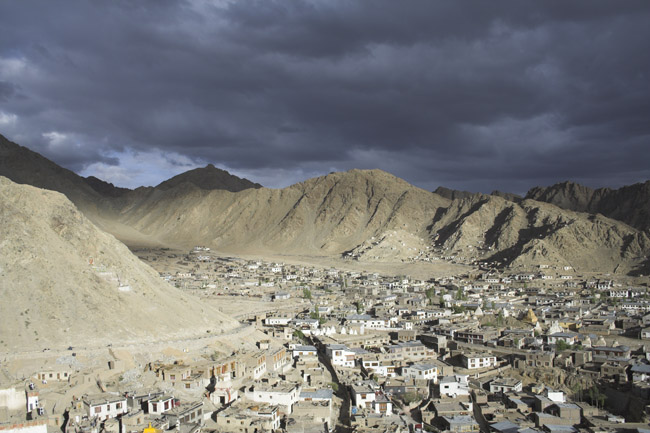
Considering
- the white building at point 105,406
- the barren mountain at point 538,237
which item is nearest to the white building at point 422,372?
the white building at point 105,406

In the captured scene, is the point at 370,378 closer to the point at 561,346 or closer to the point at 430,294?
the point at 561,346

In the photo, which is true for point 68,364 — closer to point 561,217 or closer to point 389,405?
point 389,405

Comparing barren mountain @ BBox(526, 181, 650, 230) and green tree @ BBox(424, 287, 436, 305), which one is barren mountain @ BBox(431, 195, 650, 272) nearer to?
barren mountain @ BBox(526, 181, 650, 230)

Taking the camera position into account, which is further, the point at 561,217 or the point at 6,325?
the point at 561,217

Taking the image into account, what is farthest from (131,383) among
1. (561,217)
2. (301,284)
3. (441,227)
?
(441,227)

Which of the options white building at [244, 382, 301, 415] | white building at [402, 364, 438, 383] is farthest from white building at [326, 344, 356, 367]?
white building at [244, 382, 301, 415]
